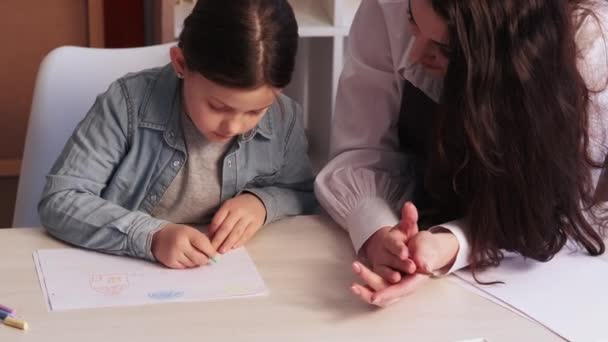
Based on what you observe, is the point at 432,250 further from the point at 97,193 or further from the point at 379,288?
the point at 97,193

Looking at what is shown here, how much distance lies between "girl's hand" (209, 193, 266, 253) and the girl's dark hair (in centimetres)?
19

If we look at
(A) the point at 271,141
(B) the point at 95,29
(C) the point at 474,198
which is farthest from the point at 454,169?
(B) the point at 95,29

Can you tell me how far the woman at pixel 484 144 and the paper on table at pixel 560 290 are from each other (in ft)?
0.07

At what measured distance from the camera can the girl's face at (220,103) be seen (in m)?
1.17

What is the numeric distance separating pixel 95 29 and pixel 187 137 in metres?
1.15

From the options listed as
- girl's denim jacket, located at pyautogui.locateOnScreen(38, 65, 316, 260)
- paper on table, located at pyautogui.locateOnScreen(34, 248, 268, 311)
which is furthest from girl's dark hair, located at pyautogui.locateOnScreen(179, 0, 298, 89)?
paper on table, located at pyautogui.locateOnScreen(34, 248, 268, 311)

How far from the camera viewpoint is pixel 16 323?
0.98 metres

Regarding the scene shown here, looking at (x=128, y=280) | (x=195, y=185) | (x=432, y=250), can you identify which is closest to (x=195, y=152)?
(x=195, y=185)

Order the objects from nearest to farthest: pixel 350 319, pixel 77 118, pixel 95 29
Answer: pixel 350 319 → pixel 77 118 → pixel 95 29

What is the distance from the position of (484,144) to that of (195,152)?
1.36 feet

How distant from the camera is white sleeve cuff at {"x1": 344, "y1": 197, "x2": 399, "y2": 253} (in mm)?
1228

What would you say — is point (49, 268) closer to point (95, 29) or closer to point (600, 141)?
point (600, 141)

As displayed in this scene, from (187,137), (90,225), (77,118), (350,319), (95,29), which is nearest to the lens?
(350,319)

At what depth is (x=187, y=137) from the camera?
131 centimetres
